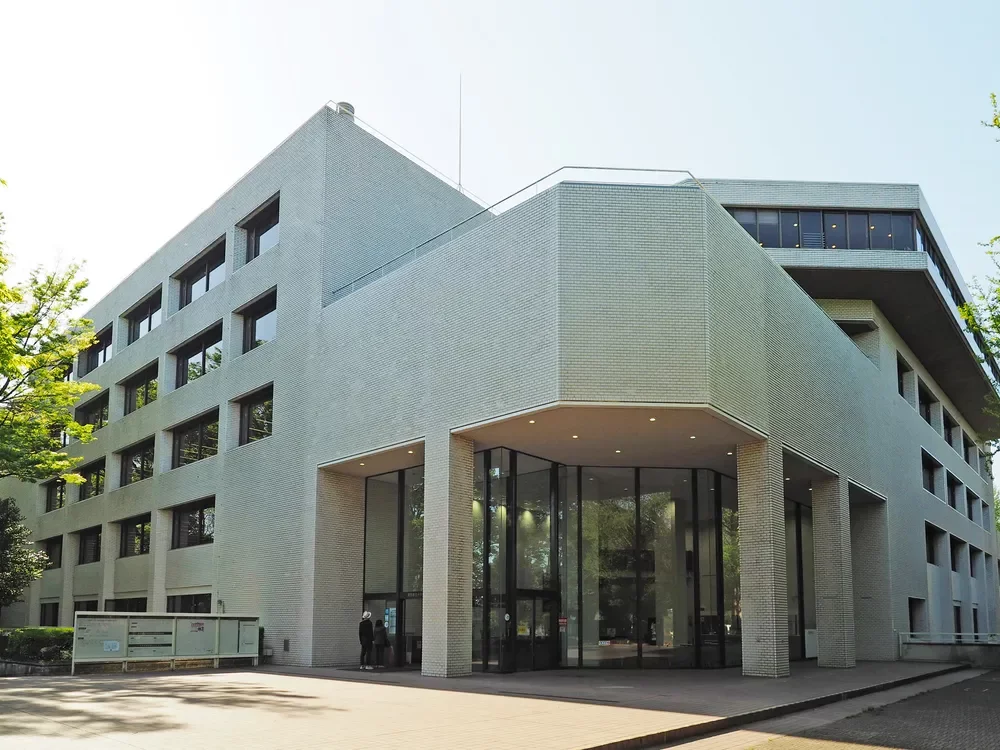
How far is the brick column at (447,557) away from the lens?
21047 mm

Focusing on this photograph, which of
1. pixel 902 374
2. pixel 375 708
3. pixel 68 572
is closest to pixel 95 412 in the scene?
pixel 68 572

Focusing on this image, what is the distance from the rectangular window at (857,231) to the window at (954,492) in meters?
19.4

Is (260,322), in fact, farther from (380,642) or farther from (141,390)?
(380,642)

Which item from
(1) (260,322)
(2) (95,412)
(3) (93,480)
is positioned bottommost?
(3) (93,480)

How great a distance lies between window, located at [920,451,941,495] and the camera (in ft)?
140

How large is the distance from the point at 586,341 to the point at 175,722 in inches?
434

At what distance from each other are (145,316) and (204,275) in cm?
707

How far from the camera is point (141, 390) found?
40.9 m

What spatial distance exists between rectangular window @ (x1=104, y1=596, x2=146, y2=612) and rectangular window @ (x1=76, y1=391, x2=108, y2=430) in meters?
8.69

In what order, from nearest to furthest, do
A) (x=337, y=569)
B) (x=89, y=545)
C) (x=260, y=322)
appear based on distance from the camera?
(x=337, y=569)
(x=260, y=322)
(x=89, y=545)

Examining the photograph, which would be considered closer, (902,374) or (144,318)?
(902,374)

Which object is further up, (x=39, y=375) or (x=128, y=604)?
(x=39, y=375)

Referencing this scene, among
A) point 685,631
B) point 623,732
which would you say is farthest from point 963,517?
point 623,732

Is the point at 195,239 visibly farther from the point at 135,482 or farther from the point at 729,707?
the point at 729,707
